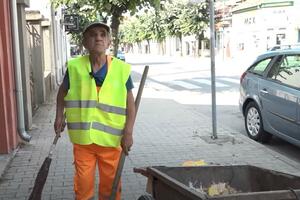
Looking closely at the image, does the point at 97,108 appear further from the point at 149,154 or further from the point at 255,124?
the point at 255,124

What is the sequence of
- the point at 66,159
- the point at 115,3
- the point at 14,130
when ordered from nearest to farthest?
the point at 66,159 < the point at 14,130 < the point at 115,3

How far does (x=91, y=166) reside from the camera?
4.21 meters

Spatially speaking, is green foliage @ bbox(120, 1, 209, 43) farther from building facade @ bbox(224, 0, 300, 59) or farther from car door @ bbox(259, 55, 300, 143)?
car door @ bbox(259, 55, 300, 143)

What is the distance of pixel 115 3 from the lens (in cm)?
1145

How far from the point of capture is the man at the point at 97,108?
13.5 feet

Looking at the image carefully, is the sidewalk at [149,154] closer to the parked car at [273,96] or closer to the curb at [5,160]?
the curb at [5,160]

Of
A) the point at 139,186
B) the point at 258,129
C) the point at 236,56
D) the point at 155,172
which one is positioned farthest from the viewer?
the point at 236,56

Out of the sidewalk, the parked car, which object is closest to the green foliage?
the sidewalk

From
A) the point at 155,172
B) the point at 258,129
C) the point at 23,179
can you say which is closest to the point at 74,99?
the point at 155,172

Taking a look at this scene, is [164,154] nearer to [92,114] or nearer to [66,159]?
[66,159]

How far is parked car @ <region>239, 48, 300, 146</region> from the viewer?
24.4 ft

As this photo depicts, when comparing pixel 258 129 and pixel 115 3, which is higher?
pixel 115 3

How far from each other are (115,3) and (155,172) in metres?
8.02

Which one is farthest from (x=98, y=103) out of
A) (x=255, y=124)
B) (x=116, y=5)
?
(x=116, y=5)
